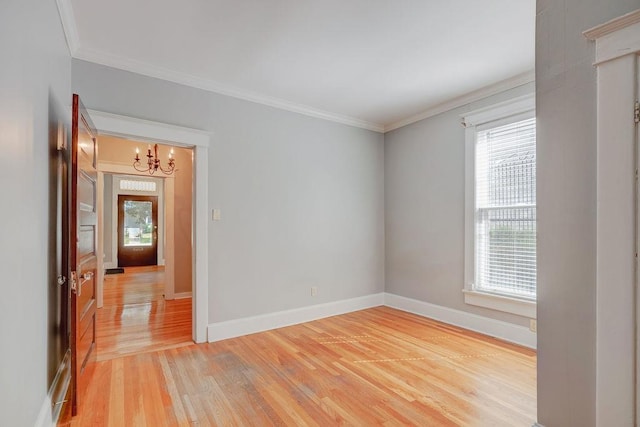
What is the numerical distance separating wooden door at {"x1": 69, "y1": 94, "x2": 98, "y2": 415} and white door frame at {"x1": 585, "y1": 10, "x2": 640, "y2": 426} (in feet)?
9.16

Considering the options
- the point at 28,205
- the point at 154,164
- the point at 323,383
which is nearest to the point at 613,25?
the point at 323,383

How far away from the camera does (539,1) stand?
66.9 inches

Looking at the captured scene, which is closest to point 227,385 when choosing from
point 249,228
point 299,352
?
point 299,352

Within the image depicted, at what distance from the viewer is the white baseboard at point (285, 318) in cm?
344

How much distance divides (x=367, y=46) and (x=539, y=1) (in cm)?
130

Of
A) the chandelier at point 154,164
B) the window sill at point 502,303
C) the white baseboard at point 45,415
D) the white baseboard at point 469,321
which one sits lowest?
the white baseboard at point 469,321

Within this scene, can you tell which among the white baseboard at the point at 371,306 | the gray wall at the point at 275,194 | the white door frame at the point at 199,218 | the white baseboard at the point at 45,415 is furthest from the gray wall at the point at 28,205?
Result: the white baseboard at the point at 371,306

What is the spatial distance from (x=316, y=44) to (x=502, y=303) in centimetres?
313

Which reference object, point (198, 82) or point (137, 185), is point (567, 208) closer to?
point (198, 82)

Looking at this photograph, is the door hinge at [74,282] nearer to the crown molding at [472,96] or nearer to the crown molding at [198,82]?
the crown molding at [198,82]

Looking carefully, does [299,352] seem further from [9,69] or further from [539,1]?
[539,1]

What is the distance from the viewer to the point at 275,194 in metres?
3.90

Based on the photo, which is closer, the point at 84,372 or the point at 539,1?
the point at 539,1

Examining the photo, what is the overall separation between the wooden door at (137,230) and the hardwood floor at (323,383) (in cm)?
742
